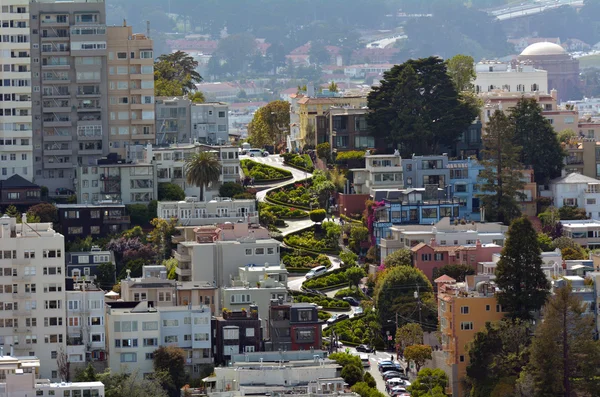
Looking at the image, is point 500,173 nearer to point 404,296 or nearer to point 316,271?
point 316,271

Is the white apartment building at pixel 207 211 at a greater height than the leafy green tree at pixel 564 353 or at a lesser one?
greater

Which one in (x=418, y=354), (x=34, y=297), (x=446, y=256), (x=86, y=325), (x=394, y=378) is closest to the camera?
(x=34, y=297)

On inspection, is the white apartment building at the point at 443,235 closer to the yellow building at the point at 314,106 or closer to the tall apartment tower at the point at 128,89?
the tall apartment tower at the point at 128,89

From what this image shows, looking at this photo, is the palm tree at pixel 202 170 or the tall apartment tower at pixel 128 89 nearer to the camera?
the palm tree at pixel 202 170

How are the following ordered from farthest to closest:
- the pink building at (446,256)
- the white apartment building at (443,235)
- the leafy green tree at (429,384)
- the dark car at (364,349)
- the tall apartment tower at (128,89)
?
the tall apartment tower at (128,89)
the white apartment building at (443,235)
the pink building at (446,256)
the dark car at (364,349)
the leafy green tree at (429,384)

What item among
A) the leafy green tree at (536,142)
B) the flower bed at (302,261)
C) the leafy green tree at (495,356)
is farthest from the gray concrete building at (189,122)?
the leafy green tree at (495,356)

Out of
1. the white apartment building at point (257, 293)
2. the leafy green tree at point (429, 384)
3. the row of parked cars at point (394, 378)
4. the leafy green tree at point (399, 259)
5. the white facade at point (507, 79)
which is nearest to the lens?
the leafy green tree at point (429, 384)

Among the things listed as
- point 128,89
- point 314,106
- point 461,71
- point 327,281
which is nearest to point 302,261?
point 327,281
